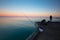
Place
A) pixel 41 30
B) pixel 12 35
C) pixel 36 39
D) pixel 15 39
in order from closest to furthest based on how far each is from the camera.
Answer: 1. pixel 36 39
2. pixel 41 30
3. pixel 15 39
4. pixel 12 35

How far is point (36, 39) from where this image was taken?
4.10 metres

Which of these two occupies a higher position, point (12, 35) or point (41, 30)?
point (41, 30)

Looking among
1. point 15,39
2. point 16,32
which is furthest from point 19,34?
point 15,39

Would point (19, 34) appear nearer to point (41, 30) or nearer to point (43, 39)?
point (41, 30)

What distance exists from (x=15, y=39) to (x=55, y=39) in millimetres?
3105

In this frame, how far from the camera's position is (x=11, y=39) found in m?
6.45

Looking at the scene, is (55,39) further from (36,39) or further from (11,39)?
(11,39)

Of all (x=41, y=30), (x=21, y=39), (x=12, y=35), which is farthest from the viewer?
(x=12, y=35)

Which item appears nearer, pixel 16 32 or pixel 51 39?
pixel 51 39

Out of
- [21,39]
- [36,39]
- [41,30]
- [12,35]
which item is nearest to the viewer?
[36,39]

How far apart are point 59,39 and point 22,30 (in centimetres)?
351

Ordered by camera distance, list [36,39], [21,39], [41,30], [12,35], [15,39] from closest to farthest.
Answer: [36,39], [41,30], [21,39], [15,39], [12,35]

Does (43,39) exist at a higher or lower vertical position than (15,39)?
higher

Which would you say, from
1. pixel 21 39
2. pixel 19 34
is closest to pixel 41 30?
pixel 21 39
